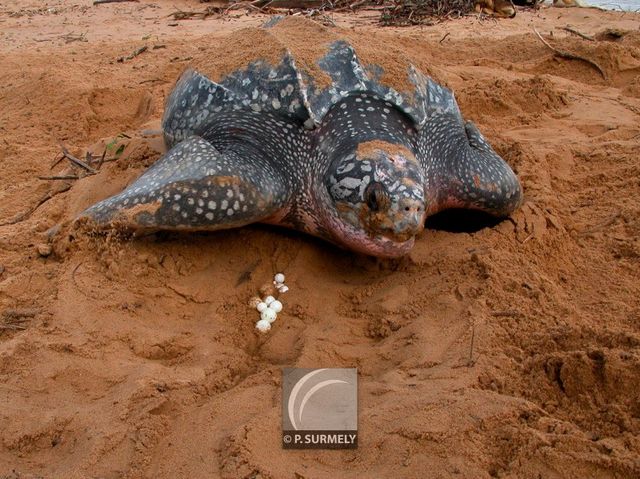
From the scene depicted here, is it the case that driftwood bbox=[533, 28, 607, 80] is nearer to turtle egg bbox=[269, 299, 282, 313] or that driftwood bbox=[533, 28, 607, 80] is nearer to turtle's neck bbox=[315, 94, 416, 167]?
turtle's neck bbox=[315, 94, 416, 167]

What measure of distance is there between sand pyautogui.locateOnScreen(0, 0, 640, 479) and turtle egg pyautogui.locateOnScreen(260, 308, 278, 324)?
0.16 feet

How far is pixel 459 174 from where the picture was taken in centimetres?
286

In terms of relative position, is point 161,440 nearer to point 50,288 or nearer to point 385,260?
point 50,288

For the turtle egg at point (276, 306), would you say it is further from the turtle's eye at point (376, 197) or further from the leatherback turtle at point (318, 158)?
the turtle's eye at point (376, 197)

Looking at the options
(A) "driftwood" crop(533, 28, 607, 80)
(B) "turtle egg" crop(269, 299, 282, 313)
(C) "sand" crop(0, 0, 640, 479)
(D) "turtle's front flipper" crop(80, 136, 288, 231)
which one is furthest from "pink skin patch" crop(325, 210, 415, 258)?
(A) "driftwood" crop(533, 28, 607, 80)

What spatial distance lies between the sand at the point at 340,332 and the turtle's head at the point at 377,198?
216 mm

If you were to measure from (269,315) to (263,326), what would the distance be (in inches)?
2.4

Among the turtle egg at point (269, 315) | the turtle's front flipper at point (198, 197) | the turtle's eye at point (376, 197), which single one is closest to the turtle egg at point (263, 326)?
the turtle egg at point (269, 315)

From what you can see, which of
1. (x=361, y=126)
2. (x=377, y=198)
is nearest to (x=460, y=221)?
(x=361, y=126)

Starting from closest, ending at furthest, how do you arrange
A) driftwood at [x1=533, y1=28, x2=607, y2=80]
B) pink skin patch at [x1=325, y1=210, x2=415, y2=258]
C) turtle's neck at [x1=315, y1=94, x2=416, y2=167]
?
pink skin patch at [x1=325, y1=210, x2=415, y2=258] → turtle's neck at [x1=315, y1=94, x2=416, y2=167] → driftwood at [x1=533, y1=28, x2=607, y2=80]

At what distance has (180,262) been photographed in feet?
8.62

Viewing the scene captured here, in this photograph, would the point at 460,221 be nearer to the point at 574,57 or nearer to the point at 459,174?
the point at 459,174

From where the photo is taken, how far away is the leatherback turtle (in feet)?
8.05

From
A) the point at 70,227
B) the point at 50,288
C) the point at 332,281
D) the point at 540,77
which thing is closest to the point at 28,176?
the point at 70,227
